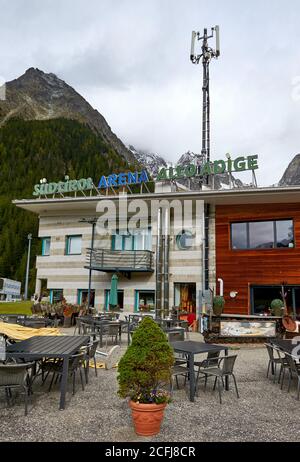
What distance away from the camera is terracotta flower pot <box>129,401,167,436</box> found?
16.7 feet

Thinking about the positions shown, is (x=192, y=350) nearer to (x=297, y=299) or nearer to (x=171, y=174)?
(x=297, y=299)

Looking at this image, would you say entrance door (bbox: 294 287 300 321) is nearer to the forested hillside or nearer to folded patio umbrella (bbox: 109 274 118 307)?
folded patio umbrella (bbox: 109 274 118 307)

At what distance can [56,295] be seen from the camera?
22828 mm

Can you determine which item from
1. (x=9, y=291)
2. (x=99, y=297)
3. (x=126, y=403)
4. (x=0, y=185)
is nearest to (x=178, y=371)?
(x=126, y=403)

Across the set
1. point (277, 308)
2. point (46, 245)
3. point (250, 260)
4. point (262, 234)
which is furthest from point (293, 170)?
point (277, 308)

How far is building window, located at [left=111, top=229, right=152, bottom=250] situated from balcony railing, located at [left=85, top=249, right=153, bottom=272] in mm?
833

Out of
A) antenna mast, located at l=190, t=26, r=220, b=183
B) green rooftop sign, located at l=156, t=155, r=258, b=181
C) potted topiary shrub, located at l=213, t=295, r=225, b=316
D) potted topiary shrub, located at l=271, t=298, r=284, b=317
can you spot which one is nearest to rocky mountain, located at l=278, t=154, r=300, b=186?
antenna mast, located at l=190, t=26, r=220, b=183

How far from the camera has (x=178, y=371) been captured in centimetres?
747

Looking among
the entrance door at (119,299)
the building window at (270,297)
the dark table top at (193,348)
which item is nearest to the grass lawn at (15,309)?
the entrance door at (119,299)

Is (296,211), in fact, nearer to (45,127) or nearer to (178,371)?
(178,371)

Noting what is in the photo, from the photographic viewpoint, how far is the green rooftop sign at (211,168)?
65.0ft

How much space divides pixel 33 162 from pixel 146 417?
116 m

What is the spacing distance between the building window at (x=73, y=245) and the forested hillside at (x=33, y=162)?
57.7m
